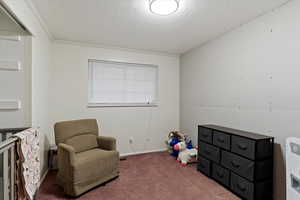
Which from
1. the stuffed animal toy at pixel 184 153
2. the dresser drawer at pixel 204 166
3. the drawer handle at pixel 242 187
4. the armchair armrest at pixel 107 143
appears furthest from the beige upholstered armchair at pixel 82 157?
the drawer handle at pixel 242 187

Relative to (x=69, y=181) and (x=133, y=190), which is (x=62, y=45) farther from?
(x=133, y=190)

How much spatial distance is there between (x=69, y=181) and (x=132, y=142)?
64.9 inches

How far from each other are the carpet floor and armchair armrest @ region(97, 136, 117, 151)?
0.48 metres

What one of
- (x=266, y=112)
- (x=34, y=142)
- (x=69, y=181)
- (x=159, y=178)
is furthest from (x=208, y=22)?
(x=69, y=181)

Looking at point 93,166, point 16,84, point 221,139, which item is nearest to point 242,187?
point 221,139

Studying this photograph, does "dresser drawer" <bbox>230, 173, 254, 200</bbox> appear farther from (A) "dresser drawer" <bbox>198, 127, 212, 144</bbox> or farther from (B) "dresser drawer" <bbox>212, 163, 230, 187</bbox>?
(A) "dresser drawer" <bbox>198, 127, 212, 144</bbox>

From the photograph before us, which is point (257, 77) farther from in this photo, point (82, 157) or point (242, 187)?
point (82, 157)

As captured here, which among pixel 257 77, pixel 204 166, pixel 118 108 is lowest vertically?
pixel 204 166

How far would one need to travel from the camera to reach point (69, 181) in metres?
1.95

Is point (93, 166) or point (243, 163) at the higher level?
point (243, 163)

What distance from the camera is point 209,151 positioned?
2471 millimetres

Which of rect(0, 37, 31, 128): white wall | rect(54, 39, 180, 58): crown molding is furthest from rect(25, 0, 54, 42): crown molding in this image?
rect(0, 37, 31, 128): white wall

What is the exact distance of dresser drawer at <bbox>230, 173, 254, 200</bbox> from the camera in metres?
1.82

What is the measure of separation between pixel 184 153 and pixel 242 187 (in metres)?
1.22
